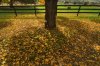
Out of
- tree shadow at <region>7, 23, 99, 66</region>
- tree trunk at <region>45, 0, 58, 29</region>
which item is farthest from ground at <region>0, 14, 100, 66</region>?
tree trunk at <region>45, 0, 58, 29</region>

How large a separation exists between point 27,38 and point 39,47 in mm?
1277

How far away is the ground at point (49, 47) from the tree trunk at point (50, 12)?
1.57ft

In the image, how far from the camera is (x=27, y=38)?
30.8ft

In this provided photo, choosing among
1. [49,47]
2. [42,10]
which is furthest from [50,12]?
[42,10]

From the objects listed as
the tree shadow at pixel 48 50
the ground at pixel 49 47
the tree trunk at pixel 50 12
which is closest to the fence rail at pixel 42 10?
the tree trunk at pixel 50 12

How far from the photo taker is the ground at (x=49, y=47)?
763 cm

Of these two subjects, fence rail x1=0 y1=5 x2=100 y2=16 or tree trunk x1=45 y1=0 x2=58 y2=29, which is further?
fence rail x1=0 y1=5 x2=100 y2=16

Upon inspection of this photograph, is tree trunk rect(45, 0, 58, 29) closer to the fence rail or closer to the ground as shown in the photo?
the ground

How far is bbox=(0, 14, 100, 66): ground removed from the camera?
7.63 metres

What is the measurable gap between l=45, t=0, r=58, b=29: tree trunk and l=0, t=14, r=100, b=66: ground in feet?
1.57

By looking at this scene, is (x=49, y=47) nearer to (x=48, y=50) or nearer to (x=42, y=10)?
(x=48, y=50)

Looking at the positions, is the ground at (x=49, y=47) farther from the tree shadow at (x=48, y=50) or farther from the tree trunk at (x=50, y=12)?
the tree trunk at (x=50, y=12)

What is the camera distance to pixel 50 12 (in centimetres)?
1018

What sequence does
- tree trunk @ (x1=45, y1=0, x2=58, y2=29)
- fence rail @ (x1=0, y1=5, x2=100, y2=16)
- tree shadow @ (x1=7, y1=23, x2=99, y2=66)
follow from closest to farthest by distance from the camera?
1. tree shadow @ (x1=7, y1=23, x2=99, y2=66)
2. tree trunk @ (x1=45, y1=0, x2=58, y2=29)
3. fence rail @ (x1=0, y1=5, x2=100, y2=16)
